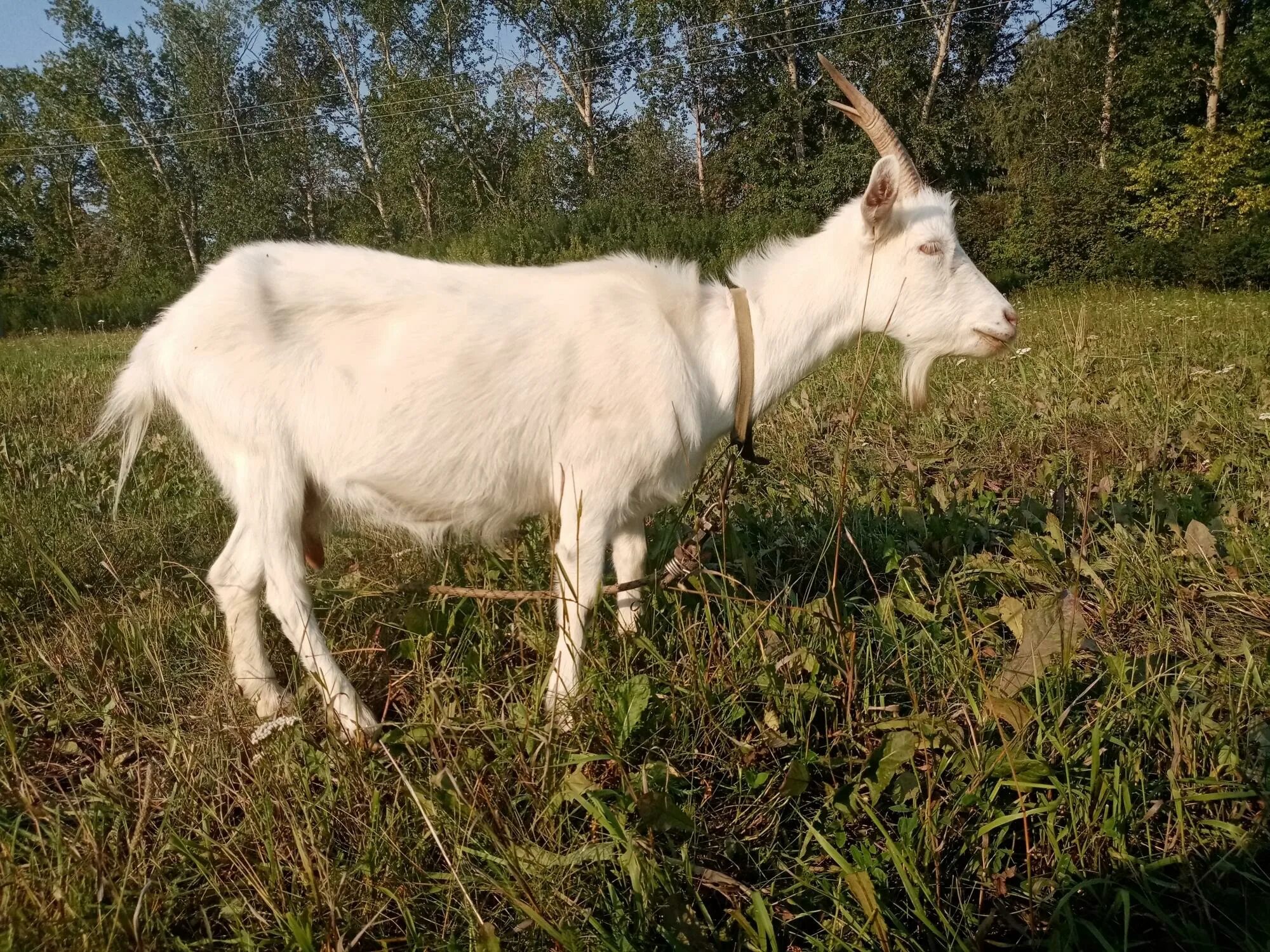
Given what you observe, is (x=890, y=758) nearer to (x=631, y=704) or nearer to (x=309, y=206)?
(x=631, y=704)

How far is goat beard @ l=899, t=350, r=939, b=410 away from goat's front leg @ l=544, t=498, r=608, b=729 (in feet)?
4.67

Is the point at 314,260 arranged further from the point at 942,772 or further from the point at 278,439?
the point at 942,772

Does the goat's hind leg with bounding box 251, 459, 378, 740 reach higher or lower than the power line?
lower

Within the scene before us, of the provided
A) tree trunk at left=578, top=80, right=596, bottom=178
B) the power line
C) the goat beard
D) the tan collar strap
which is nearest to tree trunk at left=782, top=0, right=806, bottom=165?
the power line

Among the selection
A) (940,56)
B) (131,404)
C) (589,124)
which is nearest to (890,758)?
(131,404)

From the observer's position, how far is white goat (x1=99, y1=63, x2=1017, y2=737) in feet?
6.79

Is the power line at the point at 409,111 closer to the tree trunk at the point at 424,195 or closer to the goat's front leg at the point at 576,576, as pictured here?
the tree trunk at the point at 424,195

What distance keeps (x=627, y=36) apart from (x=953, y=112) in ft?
44.8

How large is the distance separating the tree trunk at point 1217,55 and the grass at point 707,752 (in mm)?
25370

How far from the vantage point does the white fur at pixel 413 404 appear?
2.07m

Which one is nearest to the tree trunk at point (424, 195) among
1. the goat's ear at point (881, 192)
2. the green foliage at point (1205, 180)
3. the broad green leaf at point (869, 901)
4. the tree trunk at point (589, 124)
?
the tree trunk at point (589, 124)

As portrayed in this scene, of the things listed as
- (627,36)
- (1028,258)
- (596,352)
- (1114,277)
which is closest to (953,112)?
(1028,258)

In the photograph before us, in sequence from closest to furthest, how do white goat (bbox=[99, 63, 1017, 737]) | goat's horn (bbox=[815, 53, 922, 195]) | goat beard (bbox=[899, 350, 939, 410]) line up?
white goat (bbox=[99, 63, 1017, 737]), goat's horn (bbox=[815, 53, 922, 195]), goat beard (bbox=[899, 350, 939, 410])

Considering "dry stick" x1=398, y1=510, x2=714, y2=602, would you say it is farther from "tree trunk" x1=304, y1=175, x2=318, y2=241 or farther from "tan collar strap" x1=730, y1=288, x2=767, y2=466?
"tree trunk" x1=304, y1=175, x2=318, y2=241
